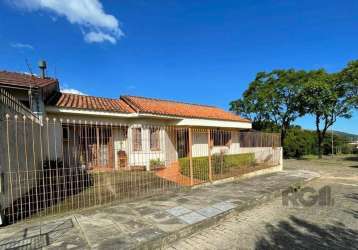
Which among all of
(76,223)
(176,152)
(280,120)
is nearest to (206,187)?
(176,152)

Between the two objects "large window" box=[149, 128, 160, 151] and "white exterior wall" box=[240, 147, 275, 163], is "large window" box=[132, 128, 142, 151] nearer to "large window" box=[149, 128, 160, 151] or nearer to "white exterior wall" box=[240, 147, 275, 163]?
"large window" box=[149, 128, 160, 151]

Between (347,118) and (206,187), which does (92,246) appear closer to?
(206,187)

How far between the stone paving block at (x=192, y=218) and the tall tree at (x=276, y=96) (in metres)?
20.6

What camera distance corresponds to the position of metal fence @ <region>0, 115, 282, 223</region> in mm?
5512

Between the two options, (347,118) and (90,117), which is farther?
(347,118)

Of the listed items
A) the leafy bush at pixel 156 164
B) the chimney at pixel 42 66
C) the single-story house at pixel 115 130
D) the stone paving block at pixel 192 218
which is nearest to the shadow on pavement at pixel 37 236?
the single-story house at pixel 115 130

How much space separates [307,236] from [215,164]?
536 cm

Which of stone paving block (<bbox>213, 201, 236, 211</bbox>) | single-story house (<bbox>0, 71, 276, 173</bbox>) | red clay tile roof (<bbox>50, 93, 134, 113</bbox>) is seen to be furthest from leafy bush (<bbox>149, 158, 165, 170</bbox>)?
red clay tile roof (<bbox>50, 93, 134, 113</bbox>)

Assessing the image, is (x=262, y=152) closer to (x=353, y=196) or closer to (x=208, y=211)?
(x=353, y=196)

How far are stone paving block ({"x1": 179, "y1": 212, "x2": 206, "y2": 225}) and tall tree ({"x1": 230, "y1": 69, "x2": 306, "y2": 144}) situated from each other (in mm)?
20563

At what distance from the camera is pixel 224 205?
20.9 feet

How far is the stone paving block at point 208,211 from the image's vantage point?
560cm

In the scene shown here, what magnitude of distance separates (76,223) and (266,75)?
24397 mm

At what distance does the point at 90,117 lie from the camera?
1170 centimetres
